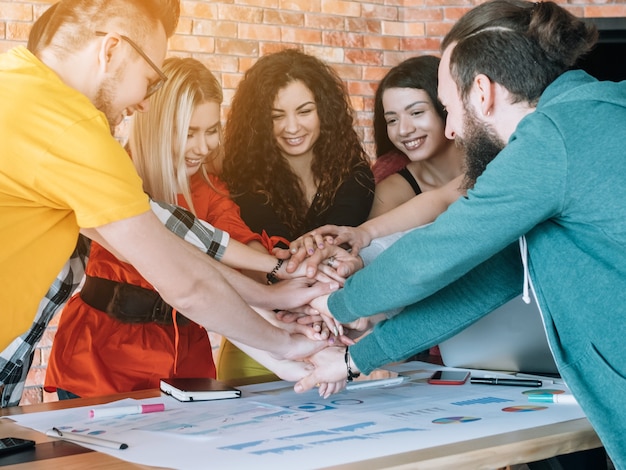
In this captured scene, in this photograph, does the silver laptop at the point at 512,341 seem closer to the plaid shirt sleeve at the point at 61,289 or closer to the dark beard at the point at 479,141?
the dark beard at the point at 479,141

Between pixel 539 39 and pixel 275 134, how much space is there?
1.25 m

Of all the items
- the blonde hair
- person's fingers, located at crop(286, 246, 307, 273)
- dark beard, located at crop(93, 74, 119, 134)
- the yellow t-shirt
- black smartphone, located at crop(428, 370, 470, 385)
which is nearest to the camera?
the yellow t-shirt

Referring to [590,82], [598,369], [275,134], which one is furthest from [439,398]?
[275,134]

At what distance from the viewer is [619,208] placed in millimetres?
1028

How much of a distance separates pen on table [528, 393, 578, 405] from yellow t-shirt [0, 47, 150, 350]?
772 mm

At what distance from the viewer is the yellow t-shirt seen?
3.67ft

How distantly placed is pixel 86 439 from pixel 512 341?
3.20 feet

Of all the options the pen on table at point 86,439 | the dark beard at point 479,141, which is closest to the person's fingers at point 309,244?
the dark beard at point 479,141

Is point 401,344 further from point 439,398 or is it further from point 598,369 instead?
point 598,369

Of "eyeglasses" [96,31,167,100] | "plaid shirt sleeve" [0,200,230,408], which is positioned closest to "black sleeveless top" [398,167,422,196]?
"plaid shirt sleeve" [0,200,230,408]

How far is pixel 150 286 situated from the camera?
1.98 metres

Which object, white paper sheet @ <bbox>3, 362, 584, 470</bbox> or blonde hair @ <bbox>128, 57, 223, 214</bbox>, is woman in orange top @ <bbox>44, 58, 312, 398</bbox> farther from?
white paper sheet @ <bbox>3, 362, 584, 470</bbox>

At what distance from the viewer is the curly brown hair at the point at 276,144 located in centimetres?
244

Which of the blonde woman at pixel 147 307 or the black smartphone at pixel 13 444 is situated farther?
the blonde woman at pixel 147 307
